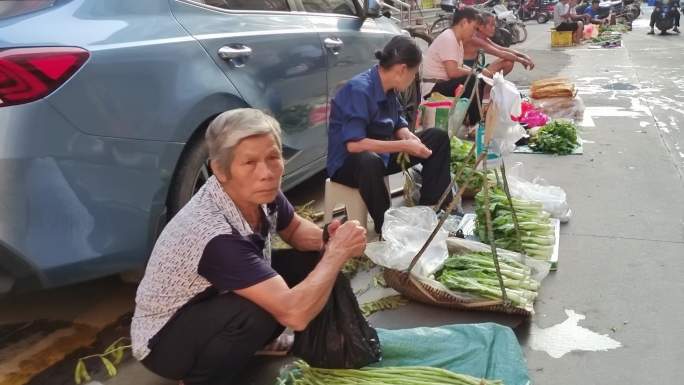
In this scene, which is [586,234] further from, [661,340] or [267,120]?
[267,120]

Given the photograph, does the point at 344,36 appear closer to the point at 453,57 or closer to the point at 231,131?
the point at 453,57

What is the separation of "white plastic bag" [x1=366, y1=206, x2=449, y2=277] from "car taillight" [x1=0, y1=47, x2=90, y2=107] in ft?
5.03

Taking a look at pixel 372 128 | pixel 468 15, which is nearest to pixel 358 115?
pixel 372 128

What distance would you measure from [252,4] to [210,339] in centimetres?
226

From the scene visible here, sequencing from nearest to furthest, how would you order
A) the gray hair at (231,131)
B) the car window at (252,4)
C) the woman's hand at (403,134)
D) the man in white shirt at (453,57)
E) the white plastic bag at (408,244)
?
the gray hair at (231,131)
the white plastic bag at (408,244)
the car window at (252,4)
the woman's hand at (403,134)
the man in white shirt at (453,57)

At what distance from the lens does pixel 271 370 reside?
261 centimetres

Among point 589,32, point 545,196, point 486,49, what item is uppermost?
point 486,49

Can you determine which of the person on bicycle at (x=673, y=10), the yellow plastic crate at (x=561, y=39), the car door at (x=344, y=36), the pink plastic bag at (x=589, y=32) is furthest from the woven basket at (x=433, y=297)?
the person on bicycle at (x=673, y=10)

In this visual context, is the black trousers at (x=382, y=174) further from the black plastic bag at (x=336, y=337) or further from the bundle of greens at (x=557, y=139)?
the bundle of greens at (x=557, y=139)

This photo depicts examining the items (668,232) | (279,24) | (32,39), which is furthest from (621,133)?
(32,39)

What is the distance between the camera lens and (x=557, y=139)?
19.4ft

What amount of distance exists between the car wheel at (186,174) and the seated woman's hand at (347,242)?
3.40 feet

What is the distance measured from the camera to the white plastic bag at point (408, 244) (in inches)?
120

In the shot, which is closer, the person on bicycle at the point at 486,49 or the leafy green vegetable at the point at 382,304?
the leafy green vegetable at the point at 382,304
